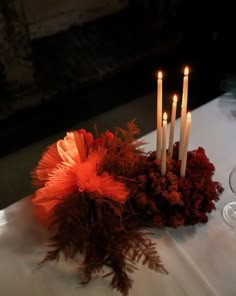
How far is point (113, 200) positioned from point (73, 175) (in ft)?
0.29

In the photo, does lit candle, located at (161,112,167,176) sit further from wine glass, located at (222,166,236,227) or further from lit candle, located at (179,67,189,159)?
wine glass, located at (222,166,236,227)

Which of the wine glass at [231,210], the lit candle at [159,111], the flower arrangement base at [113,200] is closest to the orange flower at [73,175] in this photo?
the flower arrangement base at [113,200]

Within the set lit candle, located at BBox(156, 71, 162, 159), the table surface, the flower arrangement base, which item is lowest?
the table surface

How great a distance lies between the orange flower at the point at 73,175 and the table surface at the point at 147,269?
73 millimetres

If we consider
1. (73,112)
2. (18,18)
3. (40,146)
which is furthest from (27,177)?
(18,18)

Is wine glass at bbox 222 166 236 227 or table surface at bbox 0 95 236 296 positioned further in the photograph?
wine glass at bbox 222 166 236 227

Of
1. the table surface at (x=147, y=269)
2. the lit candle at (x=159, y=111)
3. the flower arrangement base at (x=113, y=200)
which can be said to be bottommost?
the table surface at (x=147, y=269)

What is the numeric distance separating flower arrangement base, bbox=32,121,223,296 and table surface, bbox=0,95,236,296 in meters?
0.02

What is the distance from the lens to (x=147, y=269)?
2.28 feet

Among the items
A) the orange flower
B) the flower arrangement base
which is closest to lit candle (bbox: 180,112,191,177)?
the flower arrangement base

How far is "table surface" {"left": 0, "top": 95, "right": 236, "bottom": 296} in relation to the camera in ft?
2.20

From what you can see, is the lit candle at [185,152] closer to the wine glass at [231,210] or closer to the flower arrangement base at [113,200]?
the flower arrangement base at [113,200]

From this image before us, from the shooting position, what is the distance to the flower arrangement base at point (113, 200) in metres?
0.69

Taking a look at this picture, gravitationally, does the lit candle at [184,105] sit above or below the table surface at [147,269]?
above
